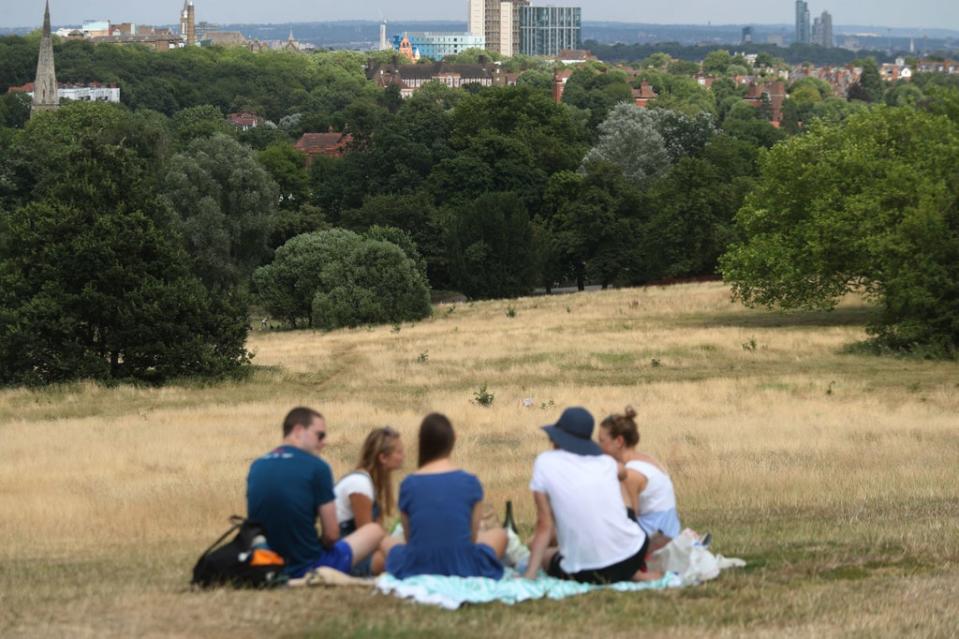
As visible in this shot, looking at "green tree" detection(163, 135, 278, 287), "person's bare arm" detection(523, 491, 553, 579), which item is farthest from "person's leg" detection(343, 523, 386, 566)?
"green tree" detection(163, 135, 278, 287)

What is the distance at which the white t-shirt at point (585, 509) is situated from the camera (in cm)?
1198

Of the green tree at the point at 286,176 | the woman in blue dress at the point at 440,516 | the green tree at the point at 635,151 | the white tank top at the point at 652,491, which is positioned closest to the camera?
the woman in blue dress at the point at 440,516

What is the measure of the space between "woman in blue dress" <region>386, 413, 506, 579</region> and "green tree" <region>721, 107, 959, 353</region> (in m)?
29.7

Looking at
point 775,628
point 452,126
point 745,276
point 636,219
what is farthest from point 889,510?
point 452,126

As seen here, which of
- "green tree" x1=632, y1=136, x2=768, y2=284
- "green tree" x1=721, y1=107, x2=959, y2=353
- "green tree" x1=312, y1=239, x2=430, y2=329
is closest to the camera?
"green tree" x1=721, y1=107, x2=959, y2=353

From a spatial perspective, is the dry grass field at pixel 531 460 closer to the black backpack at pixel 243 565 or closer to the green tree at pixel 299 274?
the black backpack at pixel 243 565

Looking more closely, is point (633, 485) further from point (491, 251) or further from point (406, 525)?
point (491, 251)

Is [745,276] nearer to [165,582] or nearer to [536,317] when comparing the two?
[536,317]

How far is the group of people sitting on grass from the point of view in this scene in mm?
11781

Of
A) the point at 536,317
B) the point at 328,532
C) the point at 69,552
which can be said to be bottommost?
the point at 536,317

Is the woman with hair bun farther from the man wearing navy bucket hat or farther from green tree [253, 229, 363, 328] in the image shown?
green tree [253, 229, 363, 328]

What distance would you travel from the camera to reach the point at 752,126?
15500 centimetres

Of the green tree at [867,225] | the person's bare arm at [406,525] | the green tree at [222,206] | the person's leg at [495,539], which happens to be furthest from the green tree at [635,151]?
the person's bare arm at [406,525]

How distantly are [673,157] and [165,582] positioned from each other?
4200 inches
